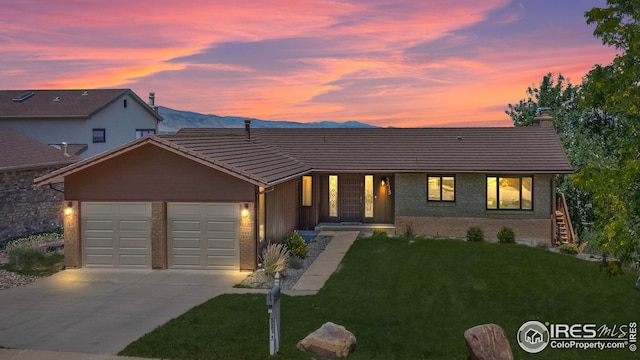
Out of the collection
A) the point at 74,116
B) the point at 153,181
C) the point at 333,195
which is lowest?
the point at 333,195

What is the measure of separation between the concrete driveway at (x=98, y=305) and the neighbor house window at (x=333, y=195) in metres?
10.8

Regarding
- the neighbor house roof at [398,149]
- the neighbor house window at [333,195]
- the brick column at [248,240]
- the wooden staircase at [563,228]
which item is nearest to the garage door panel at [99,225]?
the brick column at [248,240]

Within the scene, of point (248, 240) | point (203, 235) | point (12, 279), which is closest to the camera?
point (12, 279)

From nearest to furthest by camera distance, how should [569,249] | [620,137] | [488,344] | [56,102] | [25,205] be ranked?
[488,344] < [620,137] < [569,249] < [25,205] < [56,102]

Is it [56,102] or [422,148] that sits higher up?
[56,102]

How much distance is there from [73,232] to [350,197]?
1363cm

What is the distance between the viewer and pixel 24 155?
28297mm

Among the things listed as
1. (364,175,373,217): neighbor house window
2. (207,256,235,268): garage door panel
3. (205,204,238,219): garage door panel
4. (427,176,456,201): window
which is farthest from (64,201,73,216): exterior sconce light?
(427,176,456,201): window

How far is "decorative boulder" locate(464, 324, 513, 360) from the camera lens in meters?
10.9

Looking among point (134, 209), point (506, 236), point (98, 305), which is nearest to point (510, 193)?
point (506, 236)

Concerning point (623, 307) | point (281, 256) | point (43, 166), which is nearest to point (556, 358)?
point (623, 307)

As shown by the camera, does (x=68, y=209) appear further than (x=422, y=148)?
No

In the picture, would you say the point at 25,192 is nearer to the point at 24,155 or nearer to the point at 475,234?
the point at 24,155

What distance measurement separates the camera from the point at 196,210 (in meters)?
20.2
